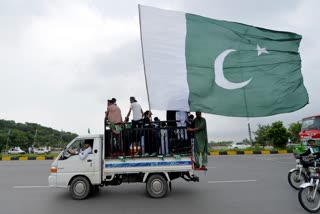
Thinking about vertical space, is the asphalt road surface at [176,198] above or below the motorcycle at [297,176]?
below

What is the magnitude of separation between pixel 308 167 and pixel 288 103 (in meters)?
2.25

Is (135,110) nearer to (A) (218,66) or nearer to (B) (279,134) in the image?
(A) (218,66)

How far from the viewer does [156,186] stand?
7453 mm

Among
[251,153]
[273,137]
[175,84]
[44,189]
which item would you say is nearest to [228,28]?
[175,84]

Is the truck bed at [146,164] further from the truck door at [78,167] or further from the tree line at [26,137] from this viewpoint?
the tree line at [26,137]

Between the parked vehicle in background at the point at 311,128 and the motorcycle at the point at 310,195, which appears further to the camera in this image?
the parked vehicle in background at the point at 311,128

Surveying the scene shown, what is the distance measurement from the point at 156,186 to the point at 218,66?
3550mm

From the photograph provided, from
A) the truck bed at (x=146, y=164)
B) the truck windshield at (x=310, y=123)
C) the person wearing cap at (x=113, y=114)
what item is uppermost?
the truck windshield at (x=310, y=123)

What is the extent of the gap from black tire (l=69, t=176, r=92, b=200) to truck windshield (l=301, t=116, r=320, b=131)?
14.2m

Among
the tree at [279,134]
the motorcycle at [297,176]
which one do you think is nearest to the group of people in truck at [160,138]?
the motorcycle at [297,176]

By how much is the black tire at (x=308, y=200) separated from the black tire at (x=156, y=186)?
3.27 m

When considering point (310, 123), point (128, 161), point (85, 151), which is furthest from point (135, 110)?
point (310, 123)

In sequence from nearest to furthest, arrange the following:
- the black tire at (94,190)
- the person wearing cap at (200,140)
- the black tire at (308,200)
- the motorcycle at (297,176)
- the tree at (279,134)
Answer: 1. the black tire at (308,200)
2. the person wearing cap at (200,140)
3. the black tire at (94,190)
4. the motorcycle at (297,176)
5. the tree at (279,134)

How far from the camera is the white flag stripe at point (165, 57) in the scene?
6.31 meters
